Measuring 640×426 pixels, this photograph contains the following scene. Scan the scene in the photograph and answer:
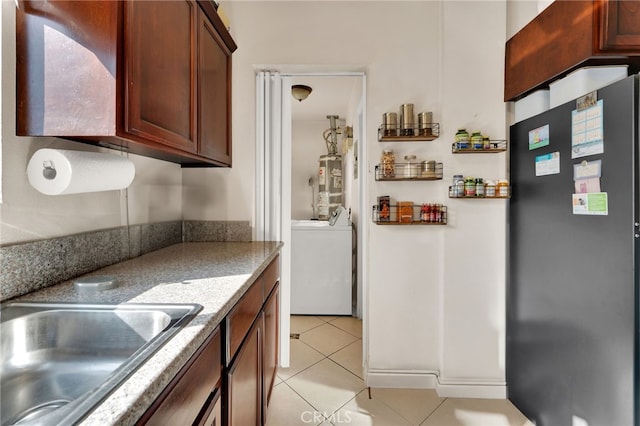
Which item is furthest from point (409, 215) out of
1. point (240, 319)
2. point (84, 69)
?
point (84, 69)

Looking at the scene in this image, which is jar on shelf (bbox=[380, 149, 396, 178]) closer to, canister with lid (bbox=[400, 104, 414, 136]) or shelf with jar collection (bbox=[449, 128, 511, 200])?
canister with lid (bbox=[400, 104, 414, 136])

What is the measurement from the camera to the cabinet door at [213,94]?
1320 mm

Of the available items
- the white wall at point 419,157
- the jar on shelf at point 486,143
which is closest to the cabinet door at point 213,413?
the white wall at point 419,157

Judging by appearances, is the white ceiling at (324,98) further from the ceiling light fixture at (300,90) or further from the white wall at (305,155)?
the white wall at (305,155)

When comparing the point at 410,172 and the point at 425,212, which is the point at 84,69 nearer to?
the point at 410,172

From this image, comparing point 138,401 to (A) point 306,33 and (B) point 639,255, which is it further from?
(A) point 306,33

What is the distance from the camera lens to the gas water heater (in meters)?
3.91

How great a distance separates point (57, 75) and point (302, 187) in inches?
136

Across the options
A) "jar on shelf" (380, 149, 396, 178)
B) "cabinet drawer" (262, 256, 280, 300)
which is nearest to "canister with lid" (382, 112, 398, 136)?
"jar on shelf" (380, 149, 396, 178)

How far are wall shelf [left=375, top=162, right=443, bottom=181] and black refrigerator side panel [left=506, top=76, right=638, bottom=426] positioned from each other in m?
0.45

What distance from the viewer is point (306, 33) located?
1.84m

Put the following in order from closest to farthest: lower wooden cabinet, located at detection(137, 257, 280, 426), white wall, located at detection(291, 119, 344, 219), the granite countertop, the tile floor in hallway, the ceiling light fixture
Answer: the granite countertop, lower wooden cabinet, located at detection(137, 257, 280, 426), the tile floor in hallway, the ceiling light fixture, white wall, located at detection(291, 119, 344, 219)

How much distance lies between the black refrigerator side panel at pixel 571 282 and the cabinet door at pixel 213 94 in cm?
166

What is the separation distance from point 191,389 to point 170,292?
12.6 inches
